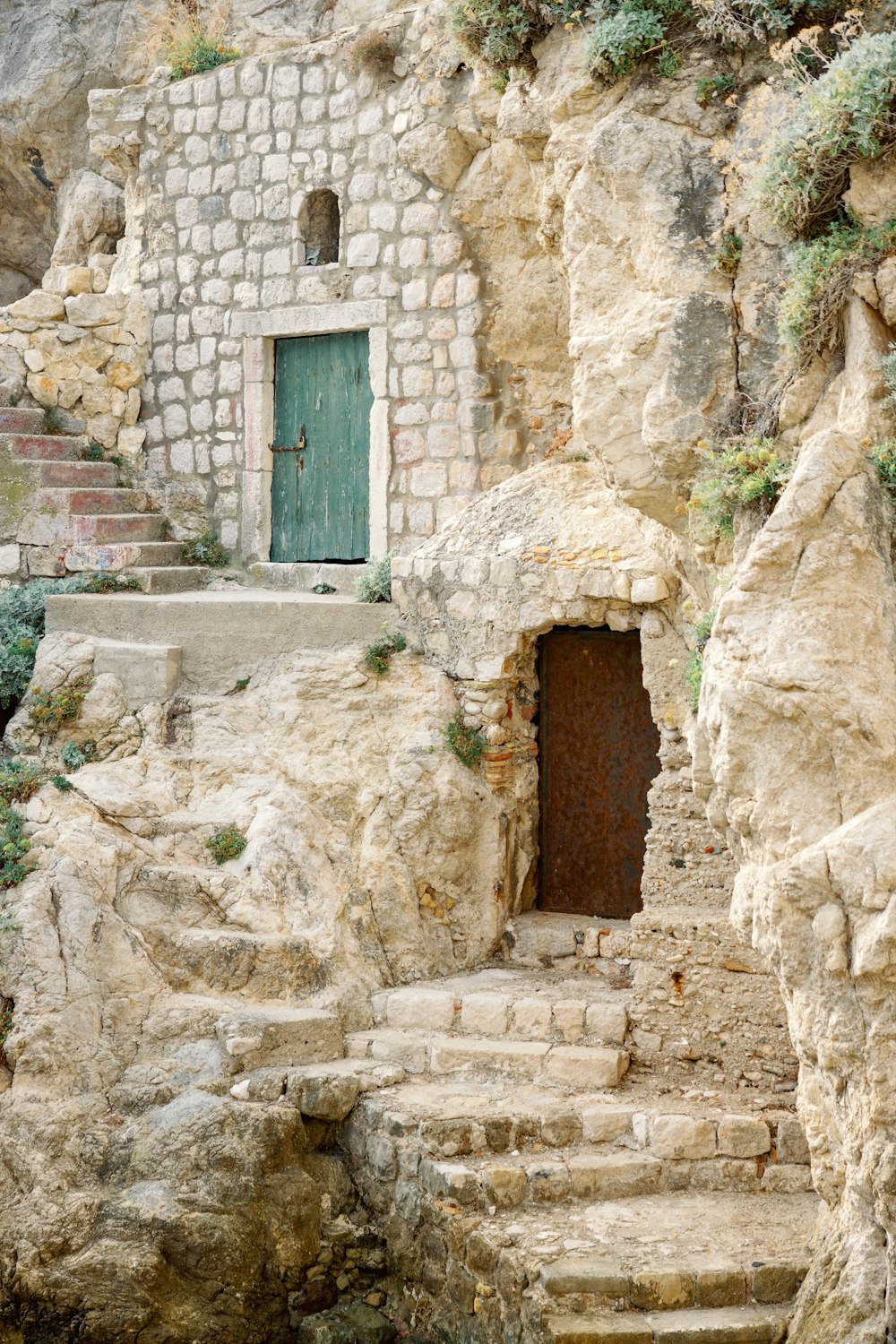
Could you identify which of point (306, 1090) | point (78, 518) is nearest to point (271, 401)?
point (78, 518)

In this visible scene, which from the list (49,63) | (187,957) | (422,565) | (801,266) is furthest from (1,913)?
(49,63)

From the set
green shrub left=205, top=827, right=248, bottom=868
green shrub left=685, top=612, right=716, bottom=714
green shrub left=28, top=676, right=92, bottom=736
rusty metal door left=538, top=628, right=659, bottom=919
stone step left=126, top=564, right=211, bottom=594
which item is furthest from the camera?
stone step left=126, top=564, right=211, bottom=594

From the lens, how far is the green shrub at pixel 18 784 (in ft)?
32.6

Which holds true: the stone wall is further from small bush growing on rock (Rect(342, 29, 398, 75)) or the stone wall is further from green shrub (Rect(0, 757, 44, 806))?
green shrub (Rect(0, 757, 44, 806))

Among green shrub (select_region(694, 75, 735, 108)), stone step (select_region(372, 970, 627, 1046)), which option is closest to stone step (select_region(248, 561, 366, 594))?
stone step (select_region(372, 970, 627, 1046))

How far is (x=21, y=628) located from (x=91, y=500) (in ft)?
5.41

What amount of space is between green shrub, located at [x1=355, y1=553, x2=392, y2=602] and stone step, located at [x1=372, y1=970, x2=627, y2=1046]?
2.89 metres

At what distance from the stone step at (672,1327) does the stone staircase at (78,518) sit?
23.9ft

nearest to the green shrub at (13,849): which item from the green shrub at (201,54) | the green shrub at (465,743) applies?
the green shrub at (465,743)

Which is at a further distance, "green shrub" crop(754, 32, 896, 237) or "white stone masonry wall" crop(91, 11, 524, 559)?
"white stone masonry wall" crop(91, 11, 524, 559)

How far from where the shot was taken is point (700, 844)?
9000 millimetres

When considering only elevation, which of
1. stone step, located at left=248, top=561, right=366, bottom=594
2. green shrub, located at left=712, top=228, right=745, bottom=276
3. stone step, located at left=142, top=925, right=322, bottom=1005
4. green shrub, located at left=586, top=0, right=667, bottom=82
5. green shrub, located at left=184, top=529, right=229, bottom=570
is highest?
green shrub, located at left=586, top=0, right=667, bottom=82

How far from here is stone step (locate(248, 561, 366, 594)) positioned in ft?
39.7

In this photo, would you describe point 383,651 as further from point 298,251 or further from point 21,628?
point 298,251
